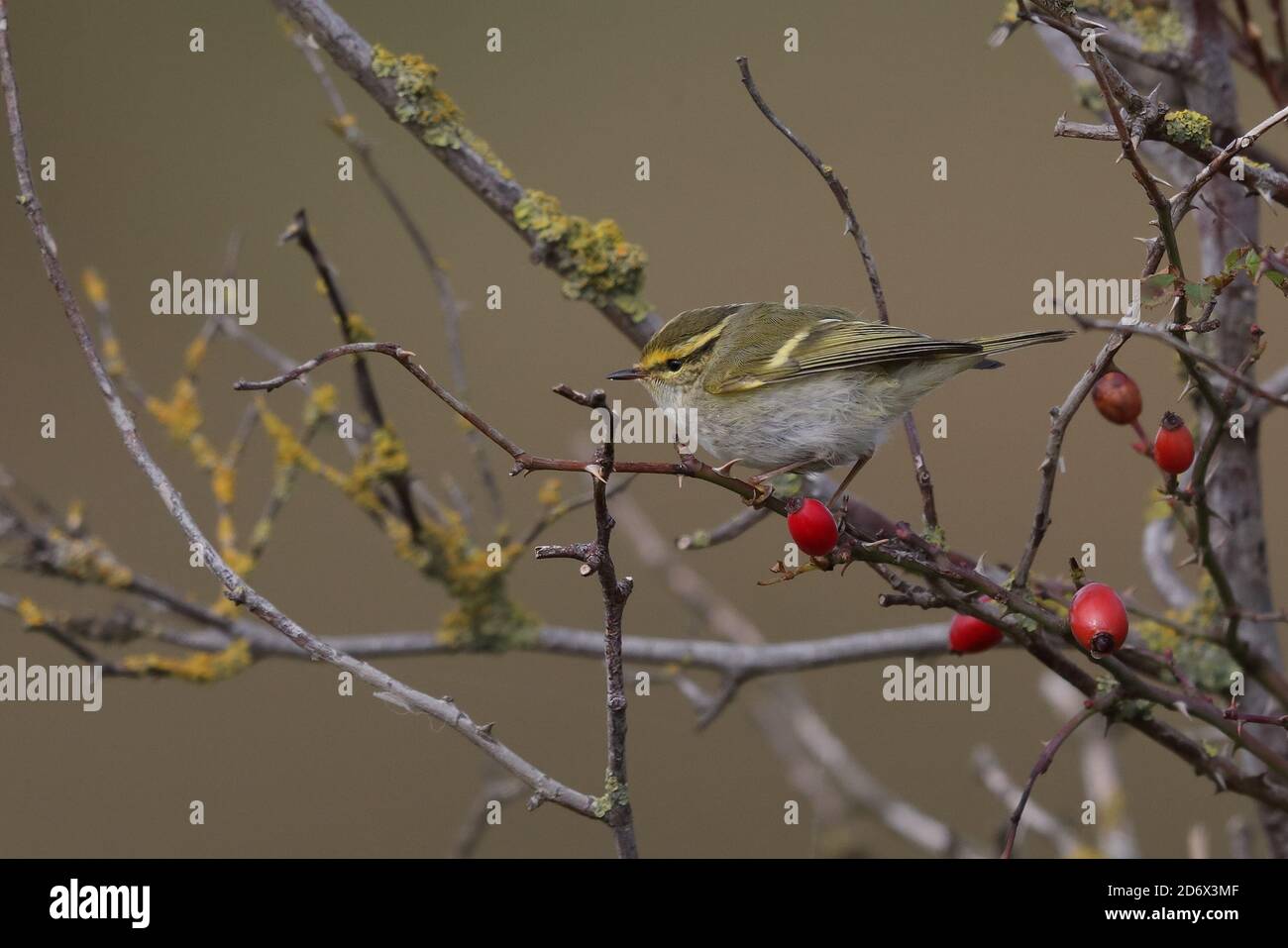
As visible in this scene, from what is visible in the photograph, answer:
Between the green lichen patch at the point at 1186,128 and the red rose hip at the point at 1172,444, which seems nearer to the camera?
the green lichen patch at the point at 1186,128

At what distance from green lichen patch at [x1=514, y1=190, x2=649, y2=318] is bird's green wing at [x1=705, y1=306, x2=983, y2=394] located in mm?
183

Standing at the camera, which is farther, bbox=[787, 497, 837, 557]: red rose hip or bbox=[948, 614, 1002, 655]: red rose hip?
bbox=[948, 614, 1002, 655]: red rose hip

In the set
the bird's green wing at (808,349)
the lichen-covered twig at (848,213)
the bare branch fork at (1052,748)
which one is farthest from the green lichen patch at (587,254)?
the bare branch fork at (1052,748)

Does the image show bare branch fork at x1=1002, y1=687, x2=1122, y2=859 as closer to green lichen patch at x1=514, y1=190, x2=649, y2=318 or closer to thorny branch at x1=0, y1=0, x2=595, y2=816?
thorny branch at x1=0, y1=0, x2=595, y2=816

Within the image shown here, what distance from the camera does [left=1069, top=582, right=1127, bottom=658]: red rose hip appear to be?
106cm

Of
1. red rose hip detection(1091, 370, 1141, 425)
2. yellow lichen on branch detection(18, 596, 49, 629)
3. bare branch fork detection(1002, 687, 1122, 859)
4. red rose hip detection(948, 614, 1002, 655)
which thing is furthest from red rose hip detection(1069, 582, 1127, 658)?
yellow lichen on branch detection(18, 596, 49, 629)

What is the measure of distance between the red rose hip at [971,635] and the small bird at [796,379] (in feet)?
1.02

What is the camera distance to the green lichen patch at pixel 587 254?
1720mm

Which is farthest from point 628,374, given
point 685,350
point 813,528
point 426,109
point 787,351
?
point 813,528

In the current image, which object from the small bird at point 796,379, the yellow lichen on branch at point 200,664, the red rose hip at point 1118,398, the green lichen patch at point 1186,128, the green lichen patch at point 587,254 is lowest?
the yellow lichen on branch at point 200,664

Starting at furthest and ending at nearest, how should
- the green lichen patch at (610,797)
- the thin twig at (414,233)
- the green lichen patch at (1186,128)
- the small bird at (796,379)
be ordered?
the thin twig at (414,233) → the small bird at (796,379) → the green lichen patch at (1186,128) → the green lichen patch at (610,797)

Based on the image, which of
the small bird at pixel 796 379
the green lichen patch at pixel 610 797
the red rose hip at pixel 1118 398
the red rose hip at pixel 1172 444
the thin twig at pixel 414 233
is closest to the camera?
the green lichen patch at pixel 610 797

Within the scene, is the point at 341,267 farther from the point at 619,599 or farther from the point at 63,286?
the point at 619,599

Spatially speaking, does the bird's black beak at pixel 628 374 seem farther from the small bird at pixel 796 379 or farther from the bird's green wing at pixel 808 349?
the bird's green wing at pixel 808 349
